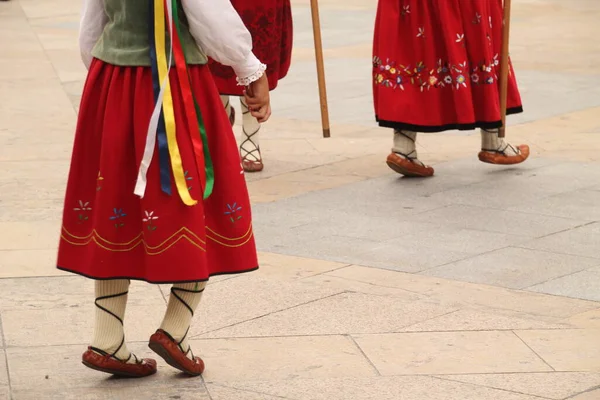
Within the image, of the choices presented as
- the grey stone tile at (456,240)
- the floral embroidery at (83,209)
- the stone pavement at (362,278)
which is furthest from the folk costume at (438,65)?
the floral embroidery at (83,209)

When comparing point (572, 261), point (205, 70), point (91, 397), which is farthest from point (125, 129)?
point (572, 261)

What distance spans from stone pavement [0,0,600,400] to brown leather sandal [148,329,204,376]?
65 millimetres

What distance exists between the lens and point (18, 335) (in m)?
4.83

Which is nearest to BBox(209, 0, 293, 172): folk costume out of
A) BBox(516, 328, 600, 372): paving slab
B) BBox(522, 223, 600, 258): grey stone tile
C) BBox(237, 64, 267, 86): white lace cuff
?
BBox(522, 223, 600, 258): grey stone tile

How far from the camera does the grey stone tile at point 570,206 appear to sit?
6.79 meters

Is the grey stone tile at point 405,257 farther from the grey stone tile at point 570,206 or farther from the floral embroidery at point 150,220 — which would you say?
the floral embroidery at point 150,220

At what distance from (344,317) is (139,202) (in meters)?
1.27

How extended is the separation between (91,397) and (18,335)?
72cm

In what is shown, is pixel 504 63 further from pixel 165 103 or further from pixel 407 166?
pixel 165 103

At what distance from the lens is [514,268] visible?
5.83 metres

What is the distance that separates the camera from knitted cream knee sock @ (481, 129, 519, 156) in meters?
7.76

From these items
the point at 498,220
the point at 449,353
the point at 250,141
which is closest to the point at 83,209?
the point at 449,353

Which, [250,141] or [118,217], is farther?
[250,141]

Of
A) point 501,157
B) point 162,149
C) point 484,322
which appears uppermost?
point 162,149
